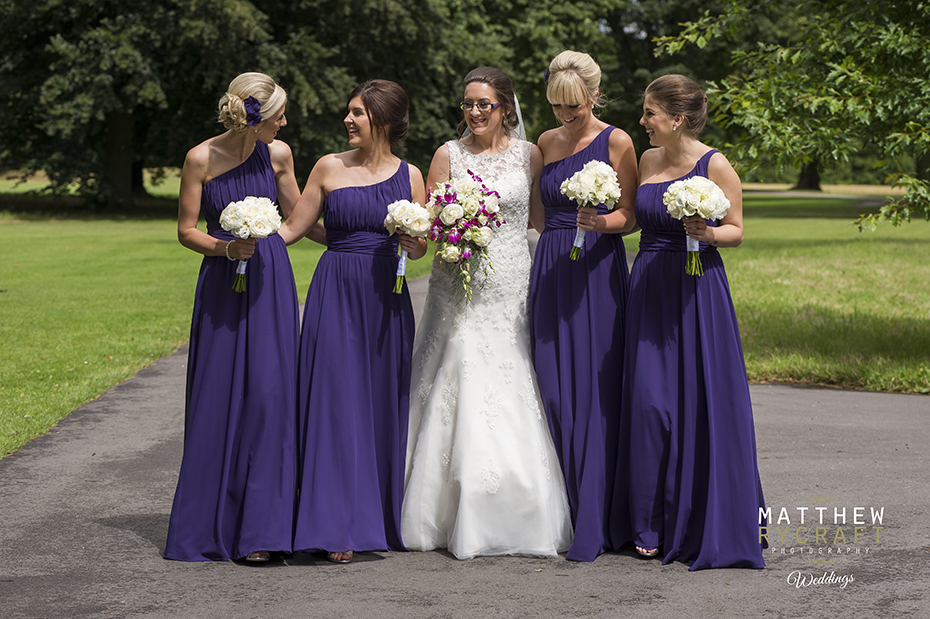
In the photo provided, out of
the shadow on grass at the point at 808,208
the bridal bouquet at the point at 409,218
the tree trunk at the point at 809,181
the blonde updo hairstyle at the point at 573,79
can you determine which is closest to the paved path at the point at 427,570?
the bridal bouquet at the point at 409,218

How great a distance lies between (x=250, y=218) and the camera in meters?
4.76

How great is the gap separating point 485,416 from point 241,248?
5.12 feet

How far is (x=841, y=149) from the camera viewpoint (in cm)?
1010

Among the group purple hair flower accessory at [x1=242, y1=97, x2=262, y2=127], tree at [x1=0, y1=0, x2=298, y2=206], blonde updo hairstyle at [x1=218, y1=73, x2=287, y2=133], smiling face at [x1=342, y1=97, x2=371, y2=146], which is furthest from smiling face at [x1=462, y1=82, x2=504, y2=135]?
tree at [x1=0, y1=0, x2=298, y2=206]

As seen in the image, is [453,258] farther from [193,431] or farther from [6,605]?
[6,605]

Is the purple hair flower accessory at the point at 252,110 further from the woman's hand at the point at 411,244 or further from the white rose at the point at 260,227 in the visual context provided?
the woman's hand at the point at 411,244

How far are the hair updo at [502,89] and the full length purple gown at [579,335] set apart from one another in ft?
1.17

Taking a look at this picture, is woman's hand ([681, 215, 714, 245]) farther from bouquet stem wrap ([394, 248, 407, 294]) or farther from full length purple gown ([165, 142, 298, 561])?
full length purple gown ([165, 142, 298, 561])

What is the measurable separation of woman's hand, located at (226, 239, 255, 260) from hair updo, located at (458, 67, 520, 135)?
1.47 meters

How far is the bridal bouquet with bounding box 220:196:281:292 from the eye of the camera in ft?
15.6

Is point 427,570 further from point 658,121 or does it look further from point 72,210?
point 72,210

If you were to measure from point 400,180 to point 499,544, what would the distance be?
2.01 m

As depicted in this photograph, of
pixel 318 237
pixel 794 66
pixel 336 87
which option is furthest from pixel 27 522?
pixel 336 87

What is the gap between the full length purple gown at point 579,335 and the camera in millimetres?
5242
